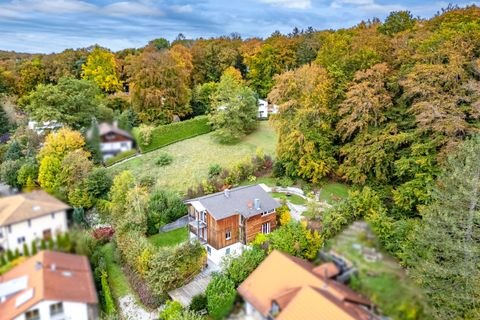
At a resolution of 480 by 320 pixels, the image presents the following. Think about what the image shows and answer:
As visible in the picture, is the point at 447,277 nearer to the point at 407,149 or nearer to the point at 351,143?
the point at 407,149

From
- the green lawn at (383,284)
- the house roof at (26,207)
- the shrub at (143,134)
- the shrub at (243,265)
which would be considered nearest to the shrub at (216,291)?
the shrub at (243,265)

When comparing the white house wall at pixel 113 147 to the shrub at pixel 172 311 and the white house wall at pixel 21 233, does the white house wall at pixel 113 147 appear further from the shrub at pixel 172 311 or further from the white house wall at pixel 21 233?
the shrub at pixel 172 311

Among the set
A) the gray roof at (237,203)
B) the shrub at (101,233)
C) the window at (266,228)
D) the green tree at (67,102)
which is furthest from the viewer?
the window at (266,228)

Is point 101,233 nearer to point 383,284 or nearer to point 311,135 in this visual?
point 383,284

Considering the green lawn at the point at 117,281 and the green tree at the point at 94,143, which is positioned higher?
the green tree at the point at 94,143

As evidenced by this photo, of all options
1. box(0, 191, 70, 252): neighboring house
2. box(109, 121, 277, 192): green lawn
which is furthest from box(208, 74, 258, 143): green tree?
box(0, 191, 70, 252): neighboring house

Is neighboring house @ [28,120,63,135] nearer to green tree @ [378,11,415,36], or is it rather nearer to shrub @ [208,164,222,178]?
shrub @ [208,164,222,178]

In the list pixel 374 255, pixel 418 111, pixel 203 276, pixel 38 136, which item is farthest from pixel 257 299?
pixel 418 111

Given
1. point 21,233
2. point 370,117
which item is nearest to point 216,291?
point 21,233
